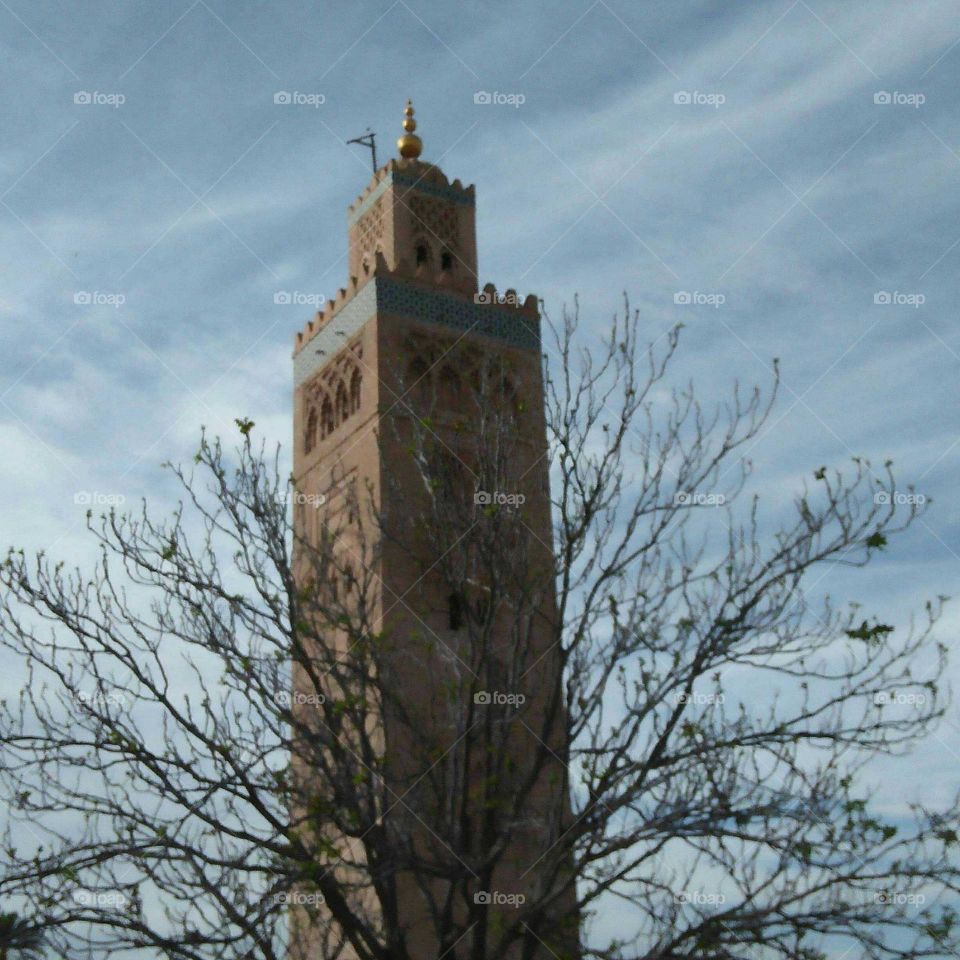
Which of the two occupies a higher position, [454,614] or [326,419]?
[326,419]

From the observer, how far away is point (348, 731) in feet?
25.8

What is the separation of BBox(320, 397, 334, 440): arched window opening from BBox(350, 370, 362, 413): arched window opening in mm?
533

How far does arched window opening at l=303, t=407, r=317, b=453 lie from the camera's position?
43.4 ft

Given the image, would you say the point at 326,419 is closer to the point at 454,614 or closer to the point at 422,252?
the point at 422,252

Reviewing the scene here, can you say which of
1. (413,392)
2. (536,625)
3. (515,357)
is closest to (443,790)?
(536,625)

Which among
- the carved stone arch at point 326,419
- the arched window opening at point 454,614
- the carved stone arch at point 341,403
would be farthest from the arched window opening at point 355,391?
the arched window opening at point 454,614

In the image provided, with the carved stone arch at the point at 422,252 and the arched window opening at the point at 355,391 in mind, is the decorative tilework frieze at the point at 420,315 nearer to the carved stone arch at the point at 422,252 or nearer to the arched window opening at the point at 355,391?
the arched window opening at the point at 355,391

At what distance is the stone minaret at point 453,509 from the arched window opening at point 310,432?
0.14 feet

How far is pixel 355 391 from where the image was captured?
12492 mm

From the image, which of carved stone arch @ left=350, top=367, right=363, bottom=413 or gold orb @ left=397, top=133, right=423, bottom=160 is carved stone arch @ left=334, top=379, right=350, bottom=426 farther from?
gold orb @ left=397, top=133, right=423, bottom=160

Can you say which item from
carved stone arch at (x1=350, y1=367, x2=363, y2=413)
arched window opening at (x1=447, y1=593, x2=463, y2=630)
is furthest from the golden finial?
arched window opening at (x1=447, y1=593, x2=463, y2=630)

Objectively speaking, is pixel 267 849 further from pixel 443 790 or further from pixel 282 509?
Result: pixel 282 509

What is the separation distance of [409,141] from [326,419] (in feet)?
12.6

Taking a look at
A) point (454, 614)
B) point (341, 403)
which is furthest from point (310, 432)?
point (454, 614)
